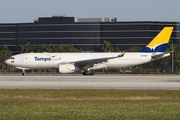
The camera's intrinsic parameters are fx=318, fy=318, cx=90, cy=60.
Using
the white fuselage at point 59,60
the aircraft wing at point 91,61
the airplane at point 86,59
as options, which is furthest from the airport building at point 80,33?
the aircraft wing at point 91,61

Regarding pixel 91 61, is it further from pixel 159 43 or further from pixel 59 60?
pixel 159 43

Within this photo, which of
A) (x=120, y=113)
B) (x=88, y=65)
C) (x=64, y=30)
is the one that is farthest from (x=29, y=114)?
(x=64, y=30)

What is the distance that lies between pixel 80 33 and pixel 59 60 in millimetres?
93568

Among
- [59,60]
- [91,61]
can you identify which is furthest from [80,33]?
[91,61]

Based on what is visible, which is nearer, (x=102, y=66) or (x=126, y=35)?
(x=102, y=66)

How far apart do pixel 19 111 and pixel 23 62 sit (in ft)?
135

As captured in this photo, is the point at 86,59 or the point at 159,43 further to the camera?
the point at 159,43

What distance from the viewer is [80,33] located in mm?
149500

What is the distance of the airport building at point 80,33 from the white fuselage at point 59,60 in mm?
89766

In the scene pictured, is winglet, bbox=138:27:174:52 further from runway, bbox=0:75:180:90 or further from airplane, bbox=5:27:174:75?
runway, bbox=0:75:180:90

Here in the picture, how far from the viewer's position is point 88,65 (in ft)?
189

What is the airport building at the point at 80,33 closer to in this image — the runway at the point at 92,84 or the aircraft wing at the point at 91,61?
the aircraft wing at the point at 91,61

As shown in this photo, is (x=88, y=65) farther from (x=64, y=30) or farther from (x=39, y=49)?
(x=64, y=30)

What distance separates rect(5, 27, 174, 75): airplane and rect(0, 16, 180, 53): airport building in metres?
89.4
